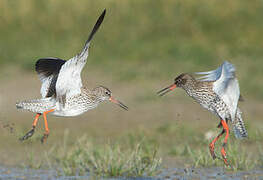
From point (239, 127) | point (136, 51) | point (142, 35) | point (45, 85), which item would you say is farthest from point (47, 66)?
point (142, 35)

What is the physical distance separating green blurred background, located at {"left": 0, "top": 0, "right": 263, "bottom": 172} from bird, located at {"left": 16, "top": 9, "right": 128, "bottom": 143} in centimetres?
309

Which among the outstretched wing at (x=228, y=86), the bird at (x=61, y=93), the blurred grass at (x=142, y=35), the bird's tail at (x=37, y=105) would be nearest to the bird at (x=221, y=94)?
the outstretched wing at (x=228, y=86)

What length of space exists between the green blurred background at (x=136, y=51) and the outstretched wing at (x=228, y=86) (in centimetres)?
345

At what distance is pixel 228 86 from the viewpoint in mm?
7289

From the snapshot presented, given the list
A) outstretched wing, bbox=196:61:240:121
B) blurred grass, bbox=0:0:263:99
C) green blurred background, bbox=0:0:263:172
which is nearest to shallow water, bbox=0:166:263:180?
outstretched wing, bbox=196:61:240:121

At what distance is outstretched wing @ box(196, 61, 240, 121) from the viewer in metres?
7.18

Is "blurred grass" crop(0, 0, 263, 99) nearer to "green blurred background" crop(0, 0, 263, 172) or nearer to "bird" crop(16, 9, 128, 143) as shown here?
"green blurred background" crop(0, 0, 263, 172)

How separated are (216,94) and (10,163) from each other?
3.24m

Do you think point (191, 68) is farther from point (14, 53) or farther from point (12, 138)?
point (12, 138)

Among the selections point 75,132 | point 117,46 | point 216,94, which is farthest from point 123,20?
point 216,94

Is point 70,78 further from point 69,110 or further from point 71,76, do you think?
point 69,110

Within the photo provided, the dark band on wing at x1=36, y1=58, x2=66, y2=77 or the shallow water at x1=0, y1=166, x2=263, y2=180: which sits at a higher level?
the dark band on wing at x1=36, y1=58, x2=66, y2=77

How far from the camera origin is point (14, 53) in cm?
1569

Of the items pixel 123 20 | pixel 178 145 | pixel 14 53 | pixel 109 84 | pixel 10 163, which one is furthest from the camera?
pixel 123 20
